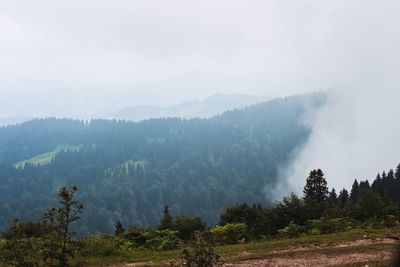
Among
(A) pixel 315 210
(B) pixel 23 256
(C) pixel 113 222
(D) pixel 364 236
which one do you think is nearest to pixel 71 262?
(B) pixel 23 256

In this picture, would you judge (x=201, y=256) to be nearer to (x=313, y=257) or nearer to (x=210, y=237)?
(x=313, y=257)

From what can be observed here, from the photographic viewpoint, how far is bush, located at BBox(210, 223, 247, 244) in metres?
21.2

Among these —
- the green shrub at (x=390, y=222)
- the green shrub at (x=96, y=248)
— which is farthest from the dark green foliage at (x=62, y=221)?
the green shrub at (x=390, y=222)

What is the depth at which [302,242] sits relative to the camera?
1762 cm

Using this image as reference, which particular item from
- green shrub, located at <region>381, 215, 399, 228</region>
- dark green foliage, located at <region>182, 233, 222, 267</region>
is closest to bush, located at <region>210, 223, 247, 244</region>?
green shrub, located at <region>381, 215, 399, 228</region>

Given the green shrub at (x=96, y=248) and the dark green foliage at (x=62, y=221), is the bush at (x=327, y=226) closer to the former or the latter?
the green shrub at (x=96, y=248)

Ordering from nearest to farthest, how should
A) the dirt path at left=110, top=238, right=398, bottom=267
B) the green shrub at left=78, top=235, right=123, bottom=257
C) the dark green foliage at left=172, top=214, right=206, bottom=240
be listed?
the dirt path at left=110, top=238, right=398, bottom=267, the green shrub at left=78, top=235, right=123, bottom=257, the dark green foliage at left=172, top=214, right=206, bottom=240

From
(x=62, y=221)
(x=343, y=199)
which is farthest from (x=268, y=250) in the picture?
(x=343, y=199)

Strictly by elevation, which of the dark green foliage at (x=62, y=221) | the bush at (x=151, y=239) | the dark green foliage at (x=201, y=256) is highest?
the dark green foliage at (x=62, y=221)

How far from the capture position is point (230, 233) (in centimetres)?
2178

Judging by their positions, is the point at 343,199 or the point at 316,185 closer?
the point at 316,185

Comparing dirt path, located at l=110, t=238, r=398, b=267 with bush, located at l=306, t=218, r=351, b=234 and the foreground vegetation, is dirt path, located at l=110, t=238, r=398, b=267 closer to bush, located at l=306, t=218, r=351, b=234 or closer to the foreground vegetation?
the foreground vegetation

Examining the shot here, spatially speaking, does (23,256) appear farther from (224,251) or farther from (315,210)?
(315,210)

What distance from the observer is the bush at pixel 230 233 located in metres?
21.2
